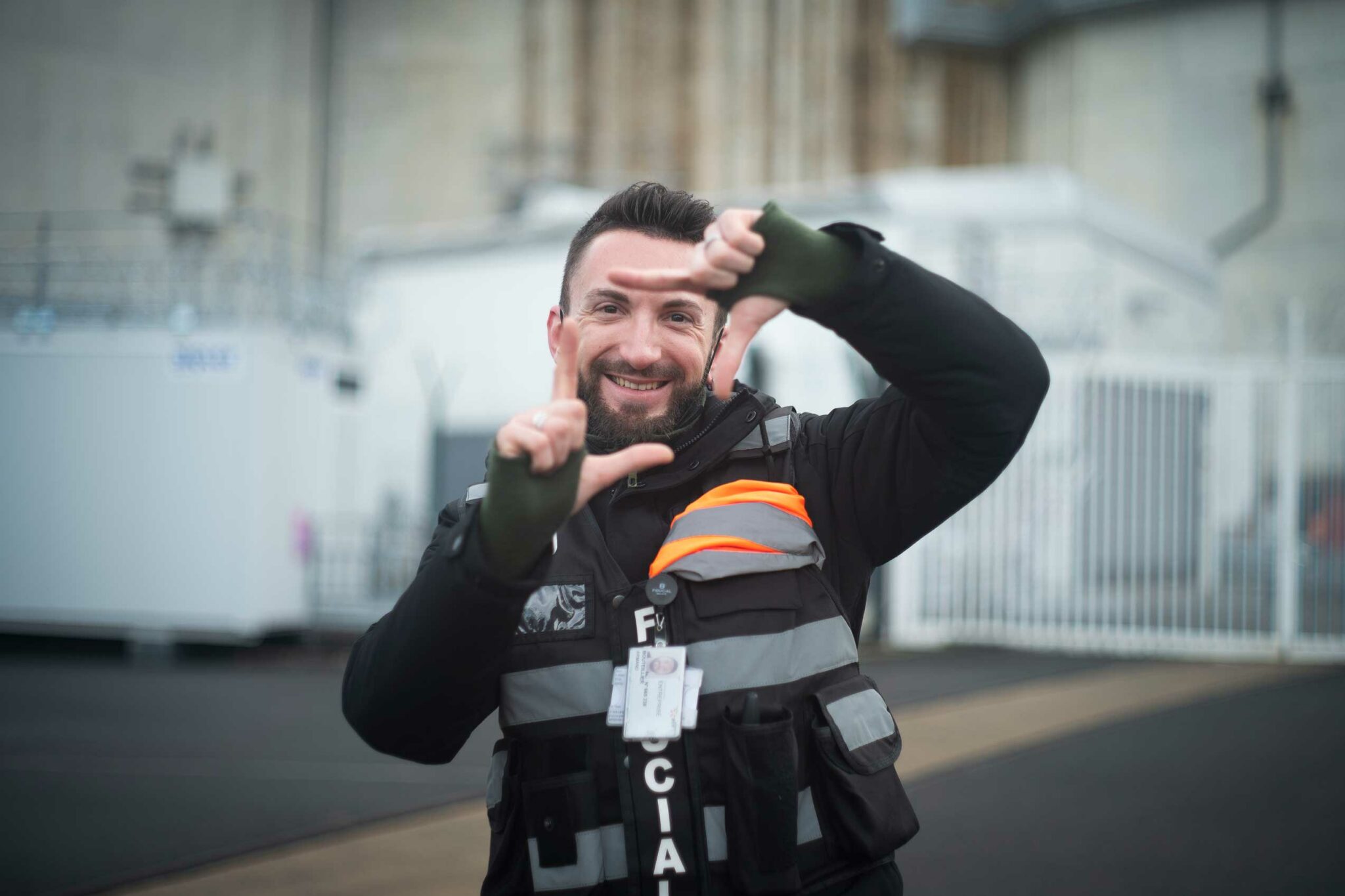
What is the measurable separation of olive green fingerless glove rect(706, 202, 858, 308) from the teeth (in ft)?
1.08

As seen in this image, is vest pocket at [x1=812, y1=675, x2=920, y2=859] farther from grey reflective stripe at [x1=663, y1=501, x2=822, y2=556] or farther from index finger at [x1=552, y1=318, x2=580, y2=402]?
index finger at [x1=552, y1=318, x2=580, y2=402]

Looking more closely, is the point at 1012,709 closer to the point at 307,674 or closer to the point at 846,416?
the point at 307,674

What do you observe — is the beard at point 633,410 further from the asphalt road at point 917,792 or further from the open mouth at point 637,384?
the asphalt road at point 917,792

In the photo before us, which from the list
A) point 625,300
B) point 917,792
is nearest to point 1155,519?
point 917,792

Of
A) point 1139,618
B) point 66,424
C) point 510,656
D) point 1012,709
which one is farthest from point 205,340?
point 510,656

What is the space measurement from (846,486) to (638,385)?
0.37 metres

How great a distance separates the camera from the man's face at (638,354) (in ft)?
6.02

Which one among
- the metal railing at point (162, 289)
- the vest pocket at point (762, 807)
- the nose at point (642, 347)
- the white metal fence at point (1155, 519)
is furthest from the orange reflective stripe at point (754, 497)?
the metal railing at point (162, 289)

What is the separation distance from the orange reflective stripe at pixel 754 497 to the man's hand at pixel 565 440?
30 centimetres

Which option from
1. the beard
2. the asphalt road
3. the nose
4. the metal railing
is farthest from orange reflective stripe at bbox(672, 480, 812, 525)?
the metal railing

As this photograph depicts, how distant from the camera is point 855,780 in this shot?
68.8 inches

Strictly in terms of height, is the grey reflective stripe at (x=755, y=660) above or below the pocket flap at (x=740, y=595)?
below

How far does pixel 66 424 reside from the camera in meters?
10.4

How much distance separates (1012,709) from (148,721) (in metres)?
5.38
